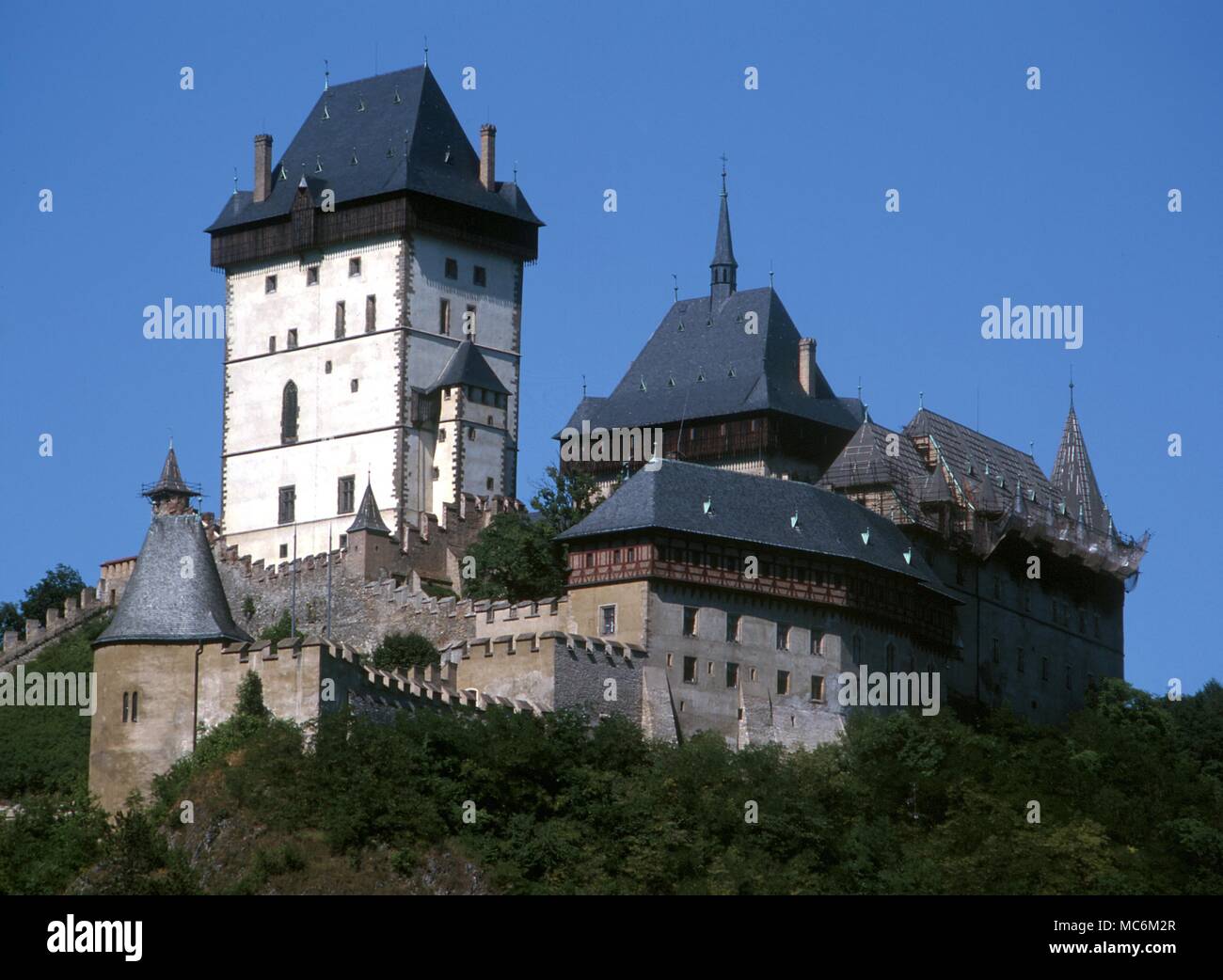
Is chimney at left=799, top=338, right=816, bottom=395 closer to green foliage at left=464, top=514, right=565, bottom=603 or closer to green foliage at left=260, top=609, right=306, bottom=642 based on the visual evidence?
green foliage at left=464, top=514, right=565, bottom=603

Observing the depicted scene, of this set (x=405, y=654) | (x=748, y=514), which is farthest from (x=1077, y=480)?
(x=405, y=654)

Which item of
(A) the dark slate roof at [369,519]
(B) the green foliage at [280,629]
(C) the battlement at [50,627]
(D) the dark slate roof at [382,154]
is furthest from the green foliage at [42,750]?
(D) the dark slate roof at [382,154]

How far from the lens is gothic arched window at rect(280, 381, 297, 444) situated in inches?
3856

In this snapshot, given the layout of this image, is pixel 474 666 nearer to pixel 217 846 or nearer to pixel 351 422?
pixel 217 846

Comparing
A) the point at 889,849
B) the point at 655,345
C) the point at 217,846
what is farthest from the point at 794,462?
the point at 217,846

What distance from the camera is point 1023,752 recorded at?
81.6 metres

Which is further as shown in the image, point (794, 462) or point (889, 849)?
point (794, 462)

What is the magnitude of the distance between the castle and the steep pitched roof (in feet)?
0.43

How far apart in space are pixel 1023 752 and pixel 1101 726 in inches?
300

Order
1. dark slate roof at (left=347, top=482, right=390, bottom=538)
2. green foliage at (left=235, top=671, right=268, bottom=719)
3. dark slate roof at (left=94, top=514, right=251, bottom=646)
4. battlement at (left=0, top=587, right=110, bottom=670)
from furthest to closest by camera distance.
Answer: battlement at (left=0, top=587, right=110, bottom=670) → dark slate roof at (left=347, top=482, right=390, bottom=538) → dark slate roof at (left=94, top=514, right=251, bottom=646) → green foliage at (left=235, top=671, right=268, bottom=719)

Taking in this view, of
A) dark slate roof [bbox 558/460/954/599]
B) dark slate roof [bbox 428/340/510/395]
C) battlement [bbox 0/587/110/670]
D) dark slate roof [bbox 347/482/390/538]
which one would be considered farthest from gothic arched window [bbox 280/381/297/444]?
dark slate roof [bbox 558/460/954/599]

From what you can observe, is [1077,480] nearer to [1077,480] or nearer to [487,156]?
[1077,480]

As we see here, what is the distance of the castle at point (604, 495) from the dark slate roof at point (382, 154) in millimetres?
107
